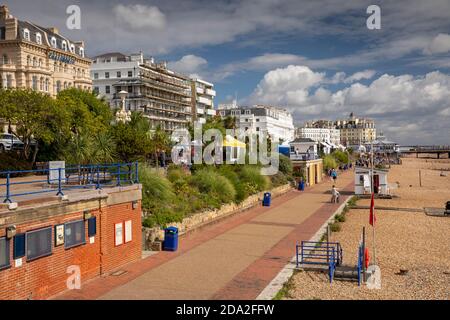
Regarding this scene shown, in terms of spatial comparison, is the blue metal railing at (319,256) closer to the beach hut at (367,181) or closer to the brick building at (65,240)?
the brick building at (65,240)

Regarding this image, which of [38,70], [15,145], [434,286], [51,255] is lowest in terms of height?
[434,286]

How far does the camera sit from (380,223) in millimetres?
25531

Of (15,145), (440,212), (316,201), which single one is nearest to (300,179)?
(316,201)

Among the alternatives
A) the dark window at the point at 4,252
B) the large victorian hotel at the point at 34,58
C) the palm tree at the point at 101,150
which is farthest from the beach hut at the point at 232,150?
the large victorian hotel at the point at 34,58

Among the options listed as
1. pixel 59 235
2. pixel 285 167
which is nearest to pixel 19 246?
pixel 59 235

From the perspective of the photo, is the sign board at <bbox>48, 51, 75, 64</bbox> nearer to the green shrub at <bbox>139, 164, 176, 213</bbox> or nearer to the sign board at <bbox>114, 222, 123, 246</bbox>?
the green shrub at <bbox>139, 164, 176, 213</bbox>

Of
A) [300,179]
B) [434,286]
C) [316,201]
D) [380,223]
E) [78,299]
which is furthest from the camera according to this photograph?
[300,179]

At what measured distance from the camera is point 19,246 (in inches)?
420

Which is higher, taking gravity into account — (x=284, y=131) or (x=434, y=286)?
(x=284, y=131)

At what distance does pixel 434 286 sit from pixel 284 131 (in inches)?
5358

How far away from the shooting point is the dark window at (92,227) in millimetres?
13312

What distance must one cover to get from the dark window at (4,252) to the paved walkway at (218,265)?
196 centimetres

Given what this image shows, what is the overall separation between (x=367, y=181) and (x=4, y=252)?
32.5 m

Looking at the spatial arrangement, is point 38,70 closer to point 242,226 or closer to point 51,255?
point 242,226
